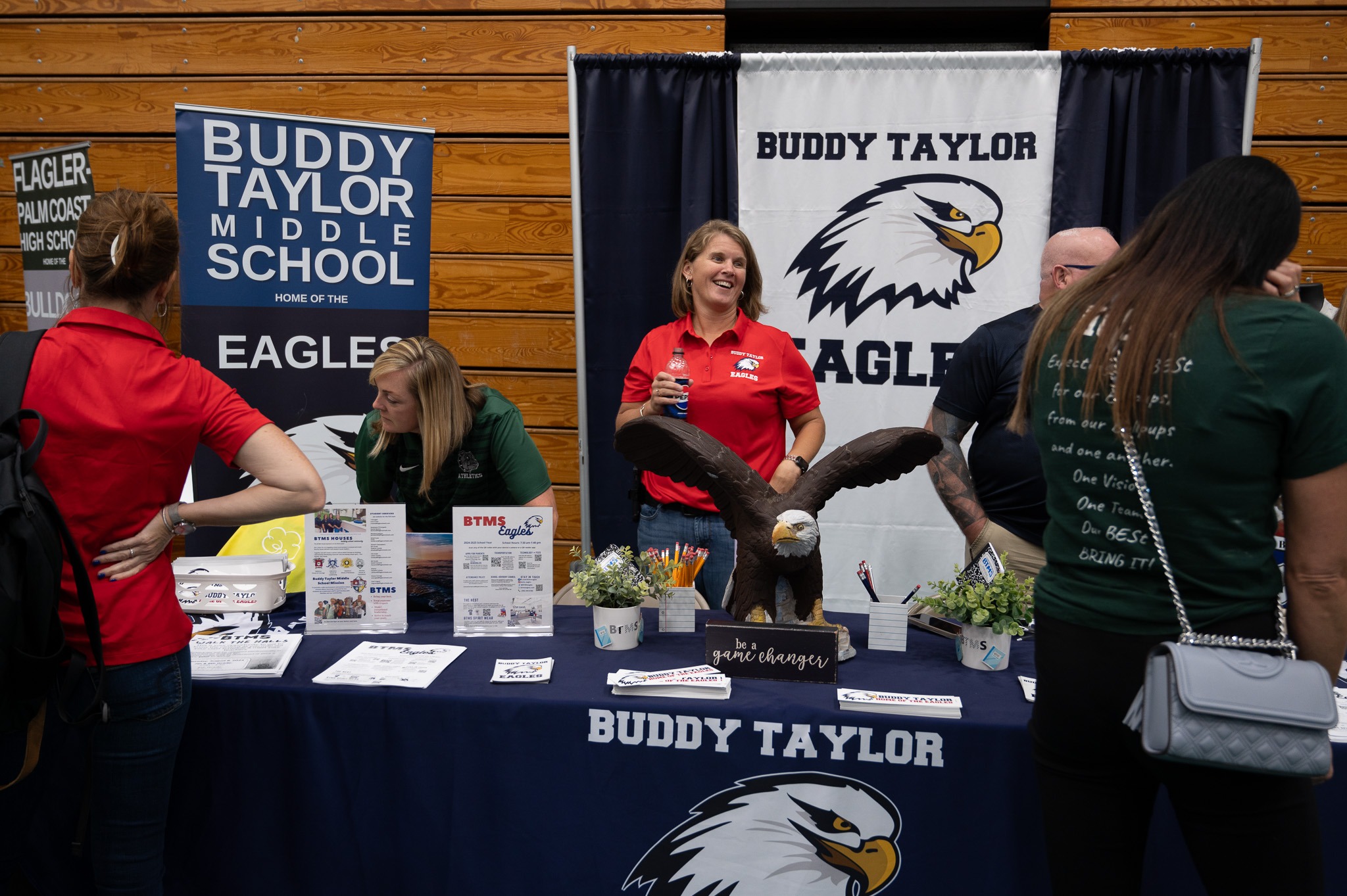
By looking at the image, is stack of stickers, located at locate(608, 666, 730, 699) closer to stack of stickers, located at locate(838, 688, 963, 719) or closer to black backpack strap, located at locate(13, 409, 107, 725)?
stack of stickers, located at locate(838, 688, 963, 719)

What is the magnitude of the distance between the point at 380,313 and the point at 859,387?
5.17 ft

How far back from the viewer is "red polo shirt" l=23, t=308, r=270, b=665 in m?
1.25

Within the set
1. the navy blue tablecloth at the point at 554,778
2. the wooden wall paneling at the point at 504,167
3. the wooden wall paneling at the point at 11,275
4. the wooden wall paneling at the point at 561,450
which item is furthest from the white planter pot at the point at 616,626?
the wooden wall paneling at the point at 11,275

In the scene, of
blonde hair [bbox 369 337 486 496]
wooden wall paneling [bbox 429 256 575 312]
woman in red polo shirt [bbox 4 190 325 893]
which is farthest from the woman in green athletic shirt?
wooden wall paneling [bbox 429 256 575 312]

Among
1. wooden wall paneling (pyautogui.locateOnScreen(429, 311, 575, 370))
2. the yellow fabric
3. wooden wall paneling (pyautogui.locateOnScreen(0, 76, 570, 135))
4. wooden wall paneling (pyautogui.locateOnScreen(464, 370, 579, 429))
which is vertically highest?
wooden wall paneling (pyautogui.locateOnScreen(0, 76, 570, 135))

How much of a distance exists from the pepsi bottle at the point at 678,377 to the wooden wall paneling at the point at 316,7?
1.74 meters

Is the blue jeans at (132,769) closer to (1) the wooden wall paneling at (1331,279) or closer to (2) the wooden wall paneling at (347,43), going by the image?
(2) the wooden wall paneling at (347,43)

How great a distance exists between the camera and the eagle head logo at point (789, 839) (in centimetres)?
145

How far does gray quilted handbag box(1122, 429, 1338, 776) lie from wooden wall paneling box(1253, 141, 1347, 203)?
9.64 feet

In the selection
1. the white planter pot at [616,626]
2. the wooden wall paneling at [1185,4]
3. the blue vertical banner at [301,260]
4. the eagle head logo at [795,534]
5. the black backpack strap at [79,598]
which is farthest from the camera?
the wooden wall paneling at [1185,4]

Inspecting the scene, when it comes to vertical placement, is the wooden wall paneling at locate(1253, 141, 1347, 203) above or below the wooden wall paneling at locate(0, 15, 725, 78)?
below

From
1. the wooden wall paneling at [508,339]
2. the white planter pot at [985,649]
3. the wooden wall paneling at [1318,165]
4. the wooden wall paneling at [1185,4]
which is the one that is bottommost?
the white planter pot at [985,649]

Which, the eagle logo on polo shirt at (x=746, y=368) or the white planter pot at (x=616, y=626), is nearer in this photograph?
Result: the white planter pot at (x=616, y=626)

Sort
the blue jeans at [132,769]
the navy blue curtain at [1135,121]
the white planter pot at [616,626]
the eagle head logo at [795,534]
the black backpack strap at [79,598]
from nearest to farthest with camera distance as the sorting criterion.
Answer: the black backpack strap at [79,598] < the blue jeans at [132,769] < the eagle head logo at [795,534] < the white planter pot at [616,626] < the navy blue curtain at [1135,121]
